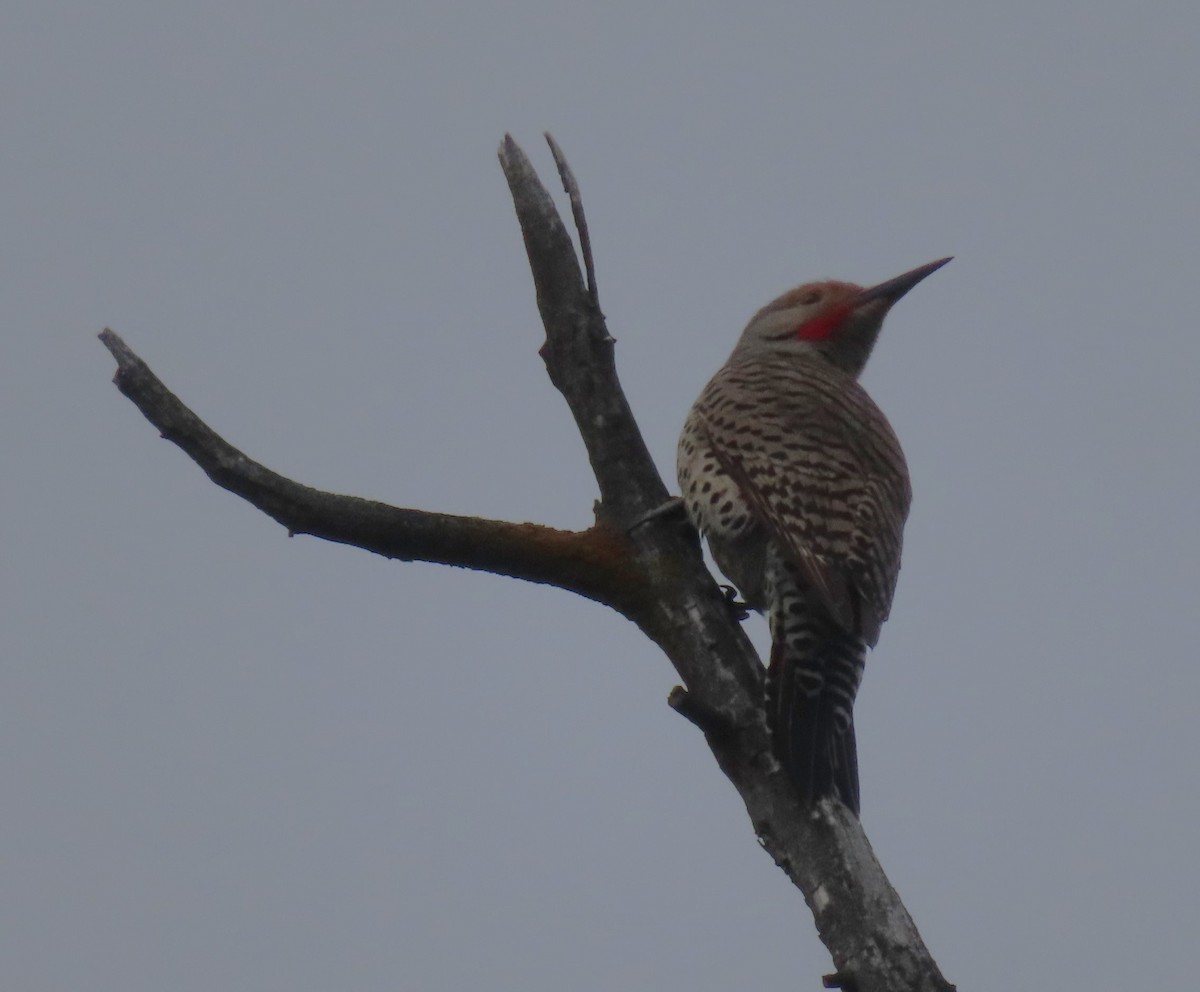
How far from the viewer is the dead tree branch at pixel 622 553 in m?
3.22

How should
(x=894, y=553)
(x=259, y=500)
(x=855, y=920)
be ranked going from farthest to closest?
1. (x=894, y=553)
2. (x=259, y=500)
3. (x=855, y=920)

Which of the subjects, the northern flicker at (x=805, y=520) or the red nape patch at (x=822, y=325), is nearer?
the northern flicker at (x=805, y=520)

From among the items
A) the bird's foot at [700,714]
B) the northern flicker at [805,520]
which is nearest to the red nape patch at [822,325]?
the northern flicker at [805,520]

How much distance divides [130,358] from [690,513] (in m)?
1.90

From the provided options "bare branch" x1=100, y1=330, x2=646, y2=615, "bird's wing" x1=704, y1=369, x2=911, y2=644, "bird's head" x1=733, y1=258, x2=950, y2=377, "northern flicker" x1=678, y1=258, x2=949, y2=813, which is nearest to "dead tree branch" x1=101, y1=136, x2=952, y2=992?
"bare branch" x1=100, y1=330, x2=646, y2=615

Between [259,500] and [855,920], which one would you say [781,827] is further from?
[259,500]

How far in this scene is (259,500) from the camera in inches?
153

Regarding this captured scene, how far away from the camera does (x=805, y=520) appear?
17.4ft

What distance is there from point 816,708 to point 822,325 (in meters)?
3.71

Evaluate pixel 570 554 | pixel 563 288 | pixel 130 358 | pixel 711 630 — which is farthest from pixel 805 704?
pixel 130 358

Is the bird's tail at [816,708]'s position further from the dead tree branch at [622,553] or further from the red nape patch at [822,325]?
the red nape patch at [822,325]

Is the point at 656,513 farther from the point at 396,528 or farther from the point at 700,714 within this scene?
the point at 700,714

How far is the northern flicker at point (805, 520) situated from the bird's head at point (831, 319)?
0.23 metres

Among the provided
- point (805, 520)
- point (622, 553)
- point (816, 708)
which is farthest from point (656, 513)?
point (805, 520)
